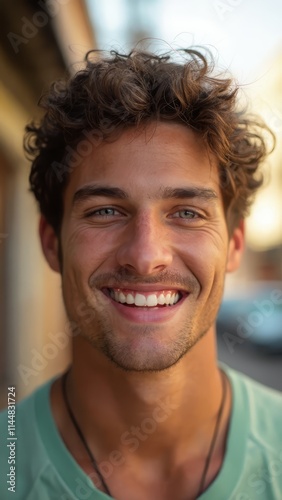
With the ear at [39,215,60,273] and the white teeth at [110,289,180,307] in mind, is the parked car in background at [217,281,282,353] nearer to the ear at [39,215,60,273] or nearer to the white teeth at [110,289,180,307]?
the ear at [39,215,60,273]

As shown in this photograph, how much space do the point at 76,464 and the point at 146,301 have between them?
58 cm

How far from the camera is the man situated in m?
1.90

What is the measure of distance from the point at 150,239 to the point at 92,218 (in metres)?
0.24

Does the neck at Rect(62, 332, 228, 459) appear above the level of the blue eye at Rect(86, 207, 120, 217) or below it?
below

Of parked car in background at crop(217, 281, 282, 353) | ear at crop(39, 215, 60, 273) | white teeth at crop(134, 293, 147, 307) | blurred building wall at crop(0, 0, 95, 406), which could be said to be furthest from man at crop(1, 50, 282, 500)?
parked car in background at crop(217, 281, 282, 353)

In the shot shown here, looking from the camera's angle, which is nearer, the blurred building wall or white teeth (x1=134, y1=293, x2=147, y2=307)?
white teeth (x1=134, y1=293, x2=147, y2=307)

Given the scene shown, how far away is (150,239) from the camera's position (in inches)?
73.0

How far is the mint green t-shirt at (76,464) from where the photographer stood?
1.88 metres

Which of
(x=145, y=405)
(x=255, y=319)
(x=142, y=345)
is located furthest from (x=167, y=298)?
(x=255, y=319)

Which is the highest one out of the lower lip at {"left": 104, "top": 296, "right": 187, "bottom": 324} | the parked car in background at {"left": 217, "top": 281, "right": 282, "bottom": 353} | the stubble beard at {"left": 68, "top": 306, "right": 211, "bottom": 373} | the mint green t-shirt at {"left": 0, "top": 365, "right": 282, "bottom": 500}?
the lower lip at {"left": 104, "top": 296, "right": 187, "bottom": 324}

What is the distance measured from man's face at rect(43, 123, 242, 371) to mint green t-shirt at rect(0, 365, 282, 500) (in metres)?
0.36

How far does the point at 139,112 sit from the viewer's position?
197cm

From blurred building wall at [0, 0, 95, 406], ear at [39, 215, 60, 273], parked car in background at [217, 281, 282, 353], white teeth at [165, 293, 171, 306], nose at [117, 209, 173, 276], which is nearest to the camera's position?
nose at [117, 209, 173, 276]
